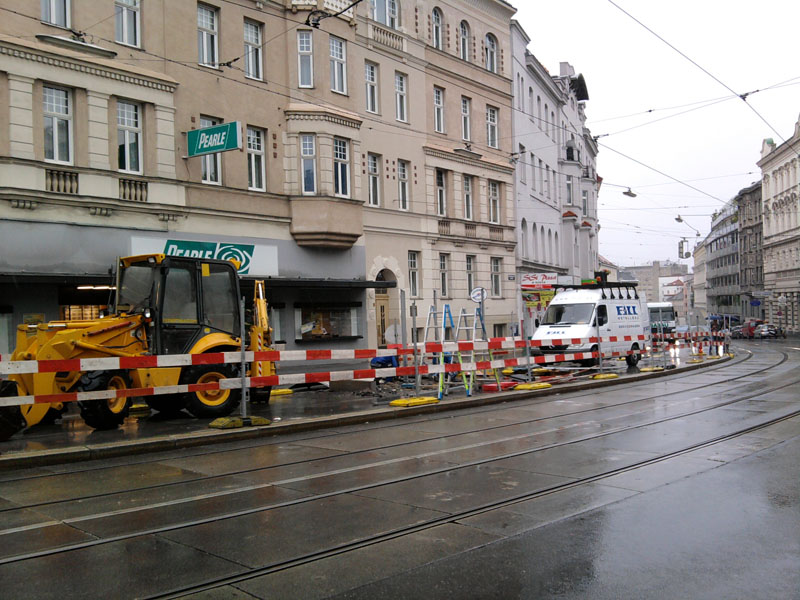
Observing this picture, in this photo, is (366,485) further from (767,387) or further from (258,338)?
(767,387)

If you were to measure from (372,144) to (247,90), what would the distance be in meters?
5.95

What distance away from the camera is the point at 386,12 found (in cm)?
2931

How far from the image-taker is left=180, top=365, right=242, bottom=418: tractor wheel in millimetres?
12180

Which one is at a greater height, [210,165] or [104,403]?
[210,165]

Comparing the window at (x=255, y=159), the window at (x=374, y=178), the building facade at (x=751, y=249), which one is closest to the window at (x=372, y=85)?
the window at (x=374, y=178)

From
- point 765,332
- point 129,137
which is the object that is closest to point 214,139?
point 129,137

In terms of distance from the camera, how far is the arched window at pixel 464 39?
110 ft

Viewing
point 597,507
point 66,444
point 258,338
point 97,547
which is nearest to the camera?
point 97,547

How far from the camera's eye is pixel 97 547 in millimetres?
5594

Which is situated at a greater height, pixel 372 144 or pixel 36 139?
pixel 372 144

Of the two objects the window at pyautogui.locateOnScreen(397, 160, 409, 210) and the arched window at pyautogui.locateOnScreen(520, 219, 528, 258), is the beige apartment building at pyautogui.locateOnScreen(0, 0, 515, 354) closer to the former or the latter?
the window at pyautogui.locateOnScreen(397, 160, 409, 210)

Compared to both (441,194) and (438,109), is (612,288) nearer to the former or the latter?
(441,194)

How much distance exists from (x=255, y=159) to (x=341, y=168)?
3252 millimetres

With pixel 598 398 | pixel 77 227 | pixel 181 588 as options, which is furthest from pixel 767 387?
pixel 77 227
